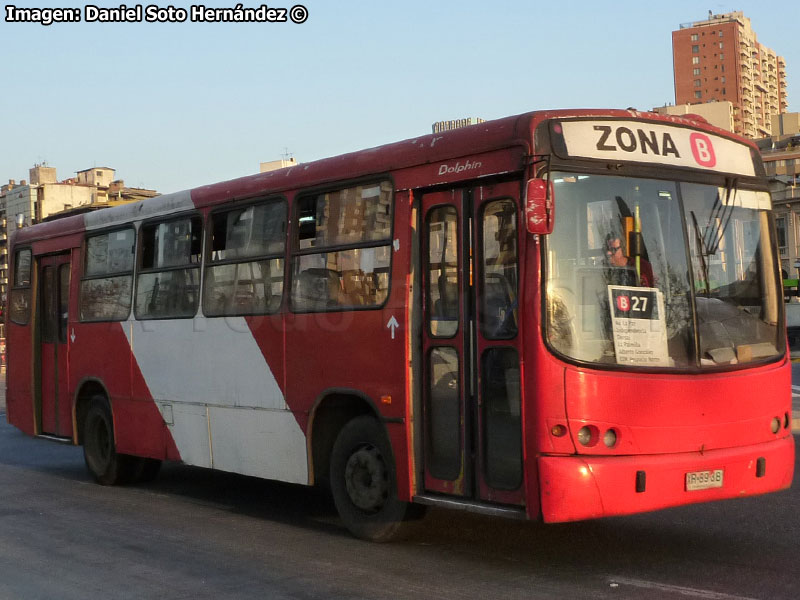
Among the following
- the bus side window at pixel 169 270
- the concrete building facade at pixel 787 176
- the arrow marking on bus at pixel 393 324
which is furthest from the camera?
the concrete building facade at pixel 787 176

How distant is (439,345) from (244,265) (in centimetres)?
289

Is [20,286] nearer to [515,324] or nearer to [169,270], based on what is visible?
[169,270]

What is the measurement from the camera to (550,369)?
7.34 m

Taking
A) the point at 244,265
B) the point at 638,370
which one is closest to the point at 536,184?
the point at 638,370

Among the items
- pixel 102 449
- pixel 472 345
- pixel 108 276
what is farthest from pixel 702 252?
pixel 102 449

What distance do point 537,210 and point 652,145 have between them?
1131 mm

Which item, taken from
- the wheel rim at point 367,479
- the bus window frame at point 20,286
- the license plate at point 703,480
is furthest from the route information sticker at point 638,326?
the bus window frame at point 20,286

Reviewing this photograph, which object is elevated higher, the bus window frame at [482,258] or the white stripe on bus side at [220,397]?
the bus window frame at [482,258]

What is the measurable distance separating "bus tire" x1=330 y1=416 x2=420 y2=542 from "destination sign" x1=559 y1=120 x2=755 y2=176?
2.67 metres

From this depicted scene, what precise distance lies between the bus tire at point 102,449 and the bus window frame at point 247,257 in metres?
2.63

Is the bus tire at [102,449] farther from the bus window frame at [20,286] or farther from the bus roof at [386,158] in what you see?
the bus roof at [386,158]

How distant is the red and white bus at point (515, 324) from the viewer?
7.41m

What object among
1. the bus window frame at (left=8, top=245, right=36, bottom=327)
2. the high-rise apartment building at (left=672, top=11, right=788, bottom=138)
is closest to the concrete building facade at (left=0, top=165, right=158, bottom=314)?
the high-rise apartment building at (left=672, top=11, right=788, bottom=138)

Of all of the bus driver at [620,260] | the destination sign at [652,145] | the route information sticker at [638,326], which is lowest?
the route information sticker at [638,326]
